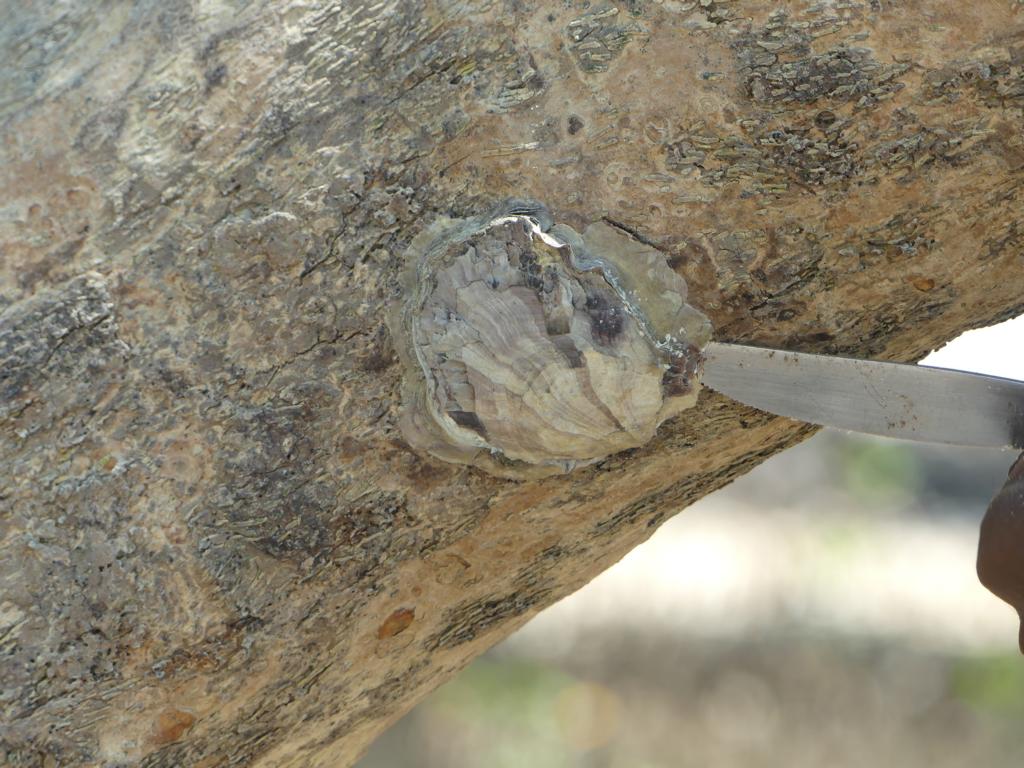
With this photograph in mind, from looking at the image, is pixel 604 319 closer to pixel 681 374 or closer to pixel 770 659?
pixel 681 374

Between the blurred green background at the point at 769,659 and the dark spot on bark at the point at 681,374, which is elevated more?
the dark spot on bark at the point at 681,374

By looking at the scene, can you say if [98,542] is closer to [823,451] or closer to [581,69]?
[581,69]

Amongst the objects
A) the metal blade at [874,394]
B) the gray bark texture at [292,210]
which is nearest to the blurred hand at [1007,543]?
the metal blade at [874,394]

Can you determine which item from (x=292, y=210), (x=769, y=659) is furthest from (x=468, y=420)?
(x=769, y=659)

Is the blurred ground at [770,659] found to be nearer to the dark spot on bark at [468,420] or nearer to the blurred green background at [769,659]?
the blurred green background at [769,659]

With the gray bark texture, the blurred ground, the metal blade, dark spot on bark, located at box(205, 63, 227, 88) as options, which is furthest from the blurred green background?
dark spot on bark, located at box(205, 63, 227, 88)

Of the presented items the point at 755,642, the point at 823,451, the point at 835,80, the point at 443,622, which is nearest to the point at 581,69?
the point at 835,80
